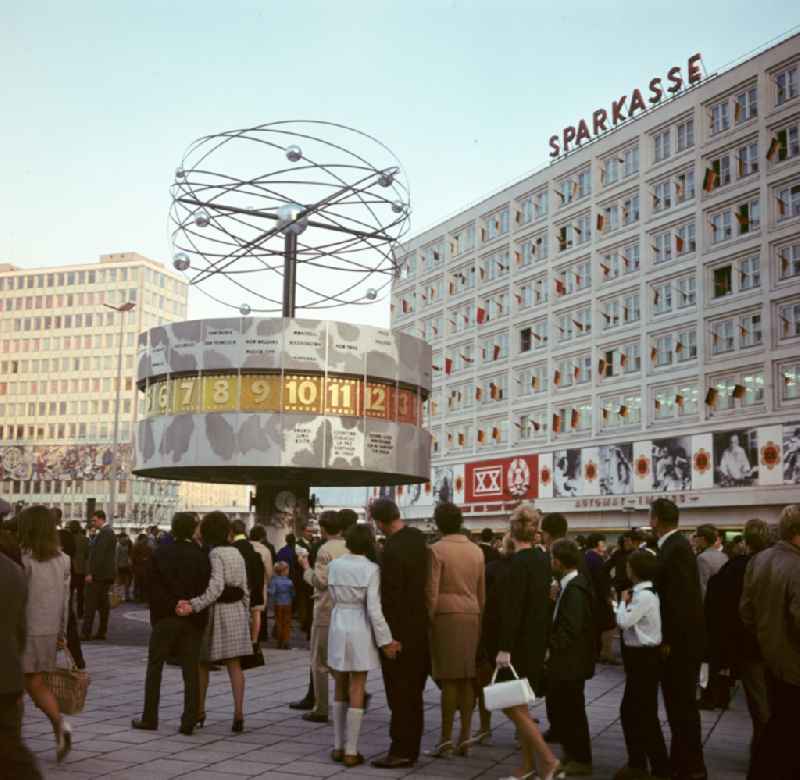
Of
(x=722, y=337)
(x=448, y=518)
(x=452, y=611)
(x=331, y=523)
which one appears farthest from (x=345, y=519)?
(x=722, y=337)

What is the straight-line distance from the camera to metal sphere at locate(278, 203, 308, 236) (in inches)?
934

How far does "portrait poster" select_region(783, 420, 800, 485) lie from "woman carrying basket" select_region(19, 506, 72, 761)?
4144 cm

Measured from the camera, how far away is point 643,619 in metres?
8.15

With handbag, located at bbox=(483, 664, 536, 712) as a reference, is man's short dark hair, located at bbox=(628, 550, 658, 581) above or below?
above

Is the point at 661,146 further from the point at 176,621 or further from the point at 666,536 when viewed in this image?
the point at 176,621

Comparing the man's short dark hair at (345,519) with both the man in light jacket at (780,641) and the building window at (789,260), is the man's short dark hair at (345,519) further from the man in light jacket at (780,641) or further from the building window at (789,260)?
the building window at (789,260)

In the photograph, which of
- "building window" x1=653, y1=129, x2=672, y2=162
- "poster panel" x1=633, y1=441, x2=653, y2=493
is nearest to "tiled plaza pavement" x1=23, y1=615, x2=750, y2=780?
"poster panel" x1=633, y1=441, x2=653, y2=493

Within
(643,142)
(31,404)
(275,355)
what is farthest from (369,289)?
(31,404)

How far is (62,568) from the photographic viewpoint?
8.70 meters

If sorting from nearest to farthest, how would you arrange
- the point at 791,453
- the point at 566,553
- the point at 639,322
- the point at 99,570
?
the point at 566,553 < the point at 99,570 < the point at 791,453 < the point at 639,322

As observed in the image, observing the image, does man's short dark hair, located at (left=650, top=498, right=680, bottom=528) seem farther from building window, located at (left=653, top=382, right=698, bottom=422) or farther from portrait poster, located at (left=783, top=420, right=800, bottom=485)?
building window, located at (left=653, top=382, right=698, bottom=422)

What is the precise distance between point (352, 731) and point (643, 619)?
261cm

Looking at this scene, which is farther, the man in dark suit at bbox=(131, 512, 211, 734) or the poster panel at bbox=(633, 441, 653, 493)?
the poster panel at bbox=(633, 441, 653, 493)

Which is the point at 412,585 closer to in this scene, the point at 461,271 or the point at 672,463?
the point at 672,463
